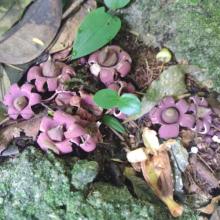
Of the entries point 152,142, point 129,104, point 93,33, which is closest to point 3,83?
point 93,33

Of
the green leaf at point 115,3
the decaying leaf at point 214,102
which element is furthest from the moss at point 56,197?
the green leaf at point 115,3

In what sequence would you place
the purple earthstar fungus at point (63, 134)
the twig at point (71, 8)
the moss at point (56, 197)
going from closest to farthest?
the moss at point (56, 197), the purple earthstar fungus at point (63, 134), the twig at point (71, 8)

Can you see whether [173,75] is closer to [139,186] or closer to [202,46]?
[202,46]

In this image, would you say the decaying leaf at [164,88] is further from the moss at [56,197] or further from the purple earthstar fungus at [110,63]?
the moss at [56,197]

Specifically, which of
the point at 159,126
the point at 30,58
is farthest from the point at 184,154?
the point at 30,58

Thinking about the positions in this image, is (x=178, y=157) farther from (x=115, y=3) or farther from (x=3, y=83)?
(x=3, y=83)

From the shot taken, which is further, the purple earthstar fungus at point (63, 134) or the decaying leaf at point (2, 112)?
the decaying leaf at point (2, 112)

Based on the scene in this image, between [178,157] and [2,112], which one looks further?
[2,112]
